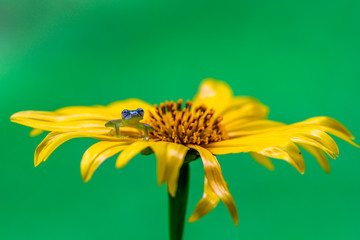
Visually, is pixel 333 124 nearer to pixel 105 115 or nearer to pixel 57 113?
pixel 105 115

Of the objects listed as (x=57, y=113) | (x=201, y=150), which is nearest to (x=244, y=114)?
(x=201, y=150)

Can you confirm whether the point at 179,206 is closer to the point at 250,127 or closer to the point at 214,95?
the point at 250,127

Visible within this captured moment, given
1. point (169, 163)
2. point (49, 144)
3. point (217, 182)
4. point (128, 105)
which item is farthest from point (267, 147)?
point (128, 105)

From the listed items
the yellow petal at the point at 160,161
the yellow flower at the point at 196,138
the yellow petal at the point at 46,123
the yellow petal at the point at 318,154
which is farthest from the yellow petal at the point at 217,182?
the yellow petal at the point at 46,123

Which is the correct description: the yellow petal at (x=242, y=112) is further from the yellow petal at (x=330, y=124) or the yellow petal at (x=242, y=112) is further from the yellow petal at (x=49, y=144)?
the yellow petal at (x=49, y=144)

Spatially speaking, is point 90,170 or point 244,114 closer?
point 90,170
